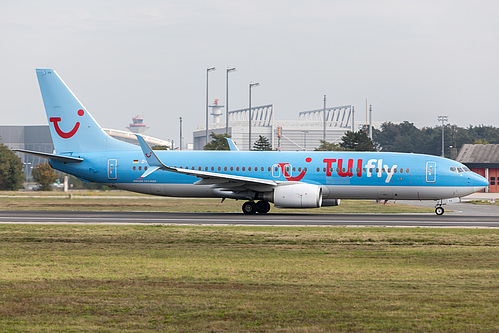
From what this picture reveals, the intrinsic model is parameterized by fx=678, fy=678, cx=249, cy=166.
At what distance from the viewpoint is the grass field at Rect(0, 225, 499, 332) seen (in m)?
10.3

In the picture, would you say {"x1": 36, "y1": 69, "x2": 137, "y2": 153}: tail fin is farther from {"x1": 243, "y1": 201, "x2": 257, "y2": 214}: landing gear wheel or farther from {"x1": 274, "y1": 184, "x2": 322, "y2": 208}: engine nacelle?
{"x1": 274, "y1": 184, "x2": 322, "y2": 208}: engine nacelle

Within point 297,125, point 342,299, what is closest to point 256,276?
point 342,299

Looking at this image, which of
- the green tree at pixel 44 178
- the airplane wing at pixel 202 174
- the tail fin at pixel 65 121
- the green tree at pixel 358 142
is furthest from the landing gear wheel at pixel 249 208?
the green tree at pixel 358 142

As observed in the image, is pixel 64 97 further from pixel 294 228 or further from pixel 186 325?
pixel 186 325

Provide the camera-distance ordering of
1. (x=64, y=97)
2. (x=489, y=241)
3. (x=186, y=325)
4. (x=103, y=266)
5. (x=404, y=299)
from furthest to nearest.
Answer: (x=64, y=97) → (x=489, y=241) → (x=103, y=266) → (x=404, y=299) → (x=186, y=325)

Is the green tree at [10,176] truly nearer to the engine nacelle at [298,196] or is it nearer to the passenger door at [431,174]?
the engine nacelle at [298,196]

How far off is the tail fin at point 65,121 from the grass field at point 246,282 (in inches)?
619

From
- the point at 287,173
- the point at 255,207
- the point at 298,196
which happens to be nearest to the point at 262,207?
the point at 255,207

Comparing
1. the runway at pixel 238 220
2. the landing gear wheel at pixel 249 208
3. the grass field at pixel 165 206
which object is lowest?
the runway at pixel 238 220

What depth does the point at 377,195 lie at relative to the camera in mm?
36188

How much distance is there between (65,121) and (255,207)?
12218mm

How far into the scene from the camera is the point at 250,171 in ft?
121

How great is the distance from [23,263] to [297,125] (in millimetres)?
182548

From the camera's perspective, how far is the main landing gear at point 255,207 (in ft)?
118
